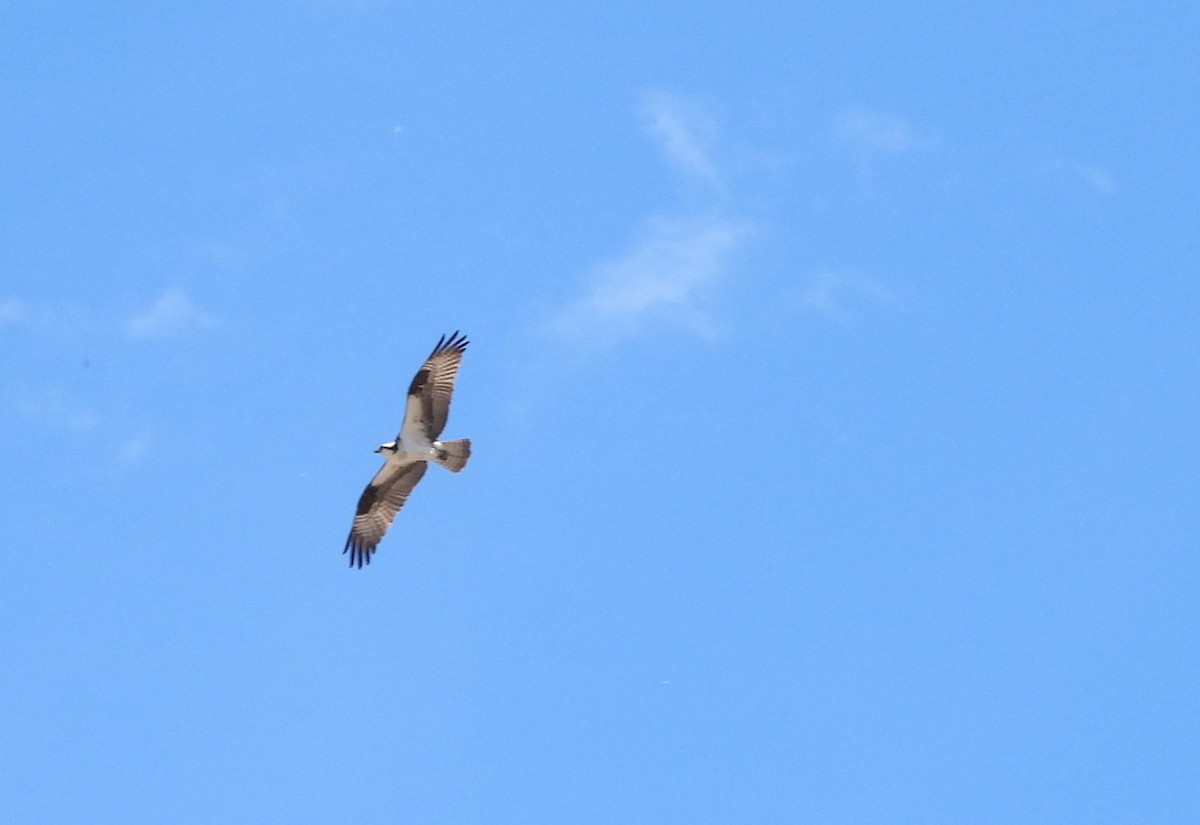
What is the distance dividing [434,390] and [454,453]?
0.89 meters

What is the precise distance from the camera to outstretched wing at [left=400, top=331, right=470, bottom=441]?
29000 mm

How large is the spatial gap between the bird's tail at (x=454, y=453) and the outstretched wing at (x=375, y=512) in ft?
4.25

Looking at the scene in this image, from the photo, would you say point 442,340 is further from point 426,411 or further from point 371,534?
point 371,534

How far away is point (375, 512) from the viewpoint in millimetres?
30766

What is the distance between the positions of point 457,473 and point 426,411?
0.94 m

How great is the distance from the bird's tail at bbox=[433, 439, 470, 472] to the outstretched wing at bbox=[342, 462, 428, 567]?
1.30m

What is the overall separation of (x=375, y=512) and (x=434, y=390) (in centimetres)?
258

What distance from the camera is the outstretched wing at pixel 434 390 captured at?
29000 millimetres

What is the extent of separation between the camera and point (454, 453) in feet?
95.5

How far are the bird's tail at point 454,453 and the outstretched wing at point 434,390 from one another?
0.87 feet

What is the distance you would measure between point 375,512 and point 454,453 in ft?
7.35

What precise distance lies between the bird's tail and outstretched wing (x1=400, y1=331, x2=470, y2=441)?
266 mm

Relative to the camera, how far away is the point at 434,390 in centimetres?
2909

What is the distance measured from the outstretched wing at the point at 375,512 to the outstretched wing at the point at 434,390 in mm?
1439
